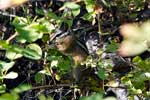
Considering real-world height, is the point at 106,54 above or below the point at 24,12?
below

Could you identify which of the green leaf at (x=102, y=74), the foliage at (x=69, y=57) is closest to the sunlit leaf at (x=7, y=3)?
the foliage at (x=69, y=57)

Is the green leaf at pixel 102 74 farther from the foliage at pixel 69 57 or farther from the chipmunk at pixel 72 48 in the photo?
the chipmunk at pixel 72 48

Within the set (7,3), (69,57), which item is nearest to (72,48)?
(69,57)

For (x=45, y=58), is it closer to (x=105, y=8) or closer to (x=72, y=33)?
(x=72, y=33)

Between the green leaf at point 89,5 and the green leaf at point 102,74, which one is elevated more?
the green leaf at point 89,5

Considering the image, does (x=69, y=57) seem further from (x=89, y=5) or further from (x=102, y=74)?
(x=89, y=5)

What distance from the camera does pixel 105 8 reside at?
5.49 feet

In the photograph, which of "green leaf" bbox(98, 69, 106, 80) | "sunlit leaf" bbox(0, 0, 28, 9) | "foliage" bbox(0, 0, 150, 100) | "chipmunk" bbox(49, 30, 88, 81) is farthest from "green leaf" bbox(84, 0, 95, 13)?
"sunlit leaf" bbox(0, 0, 28, 9)

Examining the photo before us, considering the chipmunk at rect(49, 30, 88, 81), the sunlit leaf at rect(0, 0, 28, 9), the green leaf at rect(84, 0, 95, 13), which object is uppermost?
the sunlit leaf at rect(0, 0, 28, 9)

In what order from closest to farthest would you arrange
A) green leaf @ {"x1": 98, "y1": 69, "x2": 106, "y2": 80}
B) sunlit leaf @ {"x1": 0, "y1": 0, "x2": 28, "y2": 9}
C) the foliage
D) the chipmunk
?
sunlit leaf @ {"x1": 0, "y1": 0, "x2": 28, "y2": 9} < the foliage < green leaf @ {"x1": 98, "y1": 69, "x2": 106, "y2": 80} < the chipmunk

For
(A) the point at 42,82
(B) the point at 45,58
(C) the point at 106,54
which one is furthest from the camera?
(C) the point at 106,54

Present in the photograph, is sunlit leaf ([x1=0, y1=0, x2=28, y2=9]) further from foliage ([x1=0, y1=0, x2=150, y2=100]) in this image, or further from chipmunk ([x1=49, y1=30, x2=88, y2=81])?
chipmunk ([x1=49, y1=30, x2=88, y2=81])

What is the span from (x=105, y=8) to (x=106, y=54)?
0.25 m

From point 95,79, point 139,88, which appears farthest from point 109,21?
point 139,88
